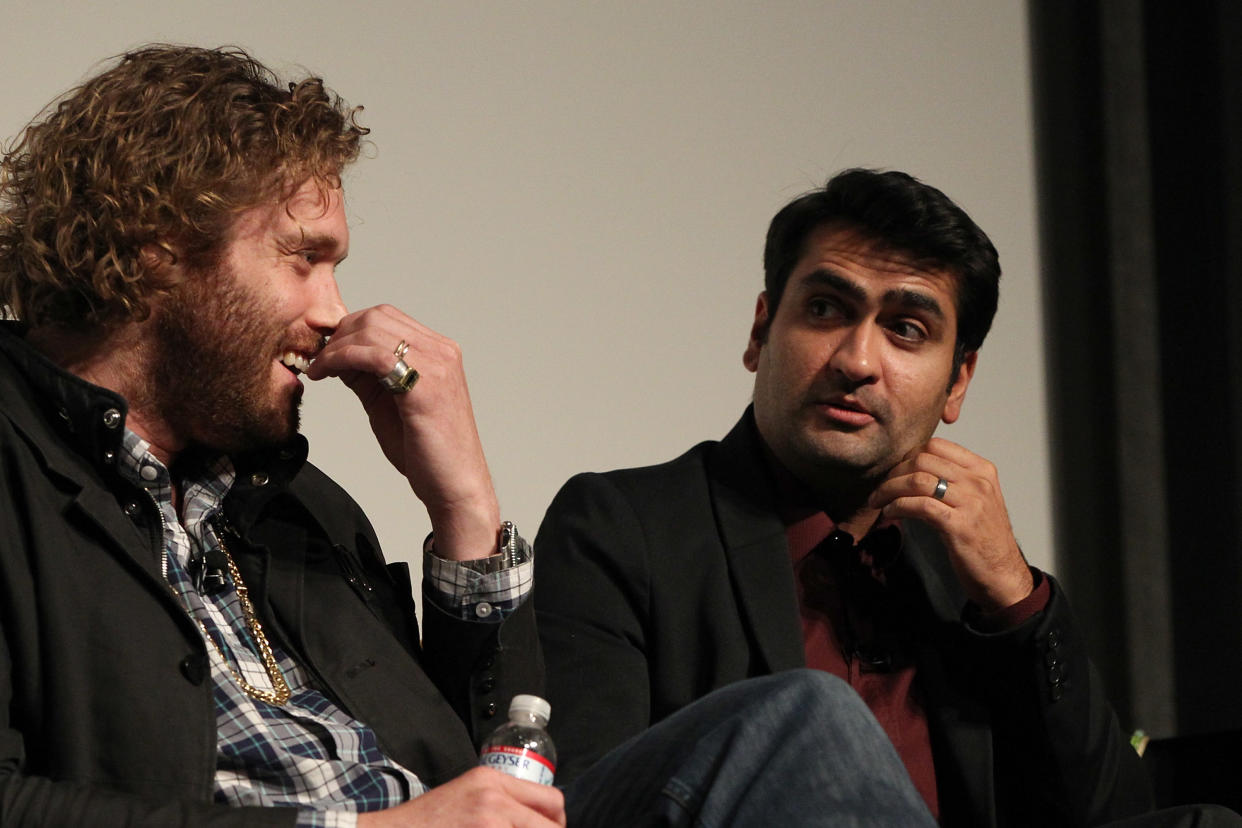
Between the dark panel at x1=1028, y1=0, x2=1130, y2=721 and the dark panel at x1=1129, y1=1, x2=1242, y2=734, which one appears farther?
the dark panel at x1=1028, y1=0, x2=1130, y2=721

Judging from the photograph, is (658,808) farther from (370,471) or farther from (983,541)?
(370,471)

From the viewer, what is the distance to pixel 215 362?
1456mm

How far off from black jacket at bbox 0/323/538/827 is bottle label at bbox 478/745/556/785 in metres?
0.18

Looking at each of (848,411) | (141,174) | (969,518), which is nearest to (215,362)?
(141,174)

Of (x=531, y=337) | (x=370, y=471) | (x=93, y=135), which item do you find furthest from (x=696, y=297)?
(x=93, y=135)

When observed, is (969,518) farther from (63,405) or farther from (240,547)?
(63,405)

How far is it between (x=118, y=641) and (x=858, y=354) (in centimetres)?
100

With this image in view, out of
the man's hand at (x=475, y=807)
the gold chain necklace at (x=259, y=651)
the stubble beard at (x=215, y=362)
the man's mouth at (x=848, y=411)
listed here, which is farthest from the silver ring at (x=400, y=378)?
the man's mouth at (x=848, y=411)

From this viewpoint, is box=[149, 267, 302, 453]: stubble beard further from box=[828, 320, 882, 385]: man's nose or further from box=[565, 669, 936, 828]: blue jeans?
box=[828, 320, 882, 385]: man's nose

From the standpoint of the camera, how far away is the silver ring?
1.54 m

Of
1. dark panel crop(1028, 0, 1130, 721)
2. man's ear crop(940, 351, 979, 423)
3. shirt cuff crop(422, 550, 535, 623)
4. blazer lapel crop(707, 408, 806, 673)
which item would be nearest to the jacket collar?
shirt cuff crop(422, 550, 535, 623)

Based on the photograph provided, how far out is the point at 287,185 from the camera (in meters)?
1.53

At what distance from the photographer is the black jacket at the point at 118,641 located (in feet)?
3.93

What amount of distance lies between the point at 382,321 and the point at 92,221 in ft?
1.00
